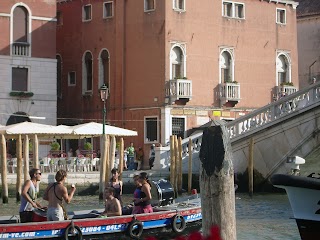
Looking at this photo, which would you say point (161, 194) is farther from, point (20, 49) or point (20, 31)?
point (20, 31)

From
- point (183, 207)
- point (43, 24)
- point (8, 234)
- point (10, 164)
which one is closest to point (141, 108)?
point (43, 24)

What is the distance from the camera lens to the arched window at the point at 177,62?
1146 inches

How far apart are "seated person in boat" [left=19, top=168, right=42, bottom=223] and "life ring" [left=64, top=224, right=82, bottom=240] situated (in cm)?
56

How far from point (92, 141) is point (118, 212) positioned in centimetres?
1689

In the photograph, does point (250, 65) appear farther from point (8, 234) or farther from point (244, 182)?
point (8, 234)

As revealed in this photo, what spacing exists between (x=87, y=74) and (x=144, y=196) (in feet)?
59.0

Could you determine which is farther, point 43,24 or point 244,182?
point 43,24

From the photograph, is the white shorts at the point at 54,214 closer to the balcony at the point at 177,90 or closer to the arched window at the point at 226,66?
the balcony at the point at 177,90

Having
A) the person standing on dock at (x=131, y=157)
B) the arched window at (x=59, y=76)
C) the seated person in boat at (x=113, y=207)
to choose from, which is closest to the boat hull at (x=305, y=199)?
the seated person in boat at (x=113, y=207)

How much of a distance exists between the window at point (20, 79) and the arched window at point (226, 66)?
6.49 meters

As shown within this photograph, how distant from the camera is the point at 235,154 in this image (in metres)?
24.7

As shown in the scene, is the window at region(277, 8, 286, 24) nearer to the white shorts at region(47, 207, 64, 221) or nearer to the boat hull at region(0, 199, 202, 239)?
the boat hull at region(0, 199, 202, 239)

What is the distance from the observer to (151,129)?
1150 inches

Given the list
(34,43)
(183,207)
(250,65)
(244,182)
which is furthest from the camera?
(250,65)
